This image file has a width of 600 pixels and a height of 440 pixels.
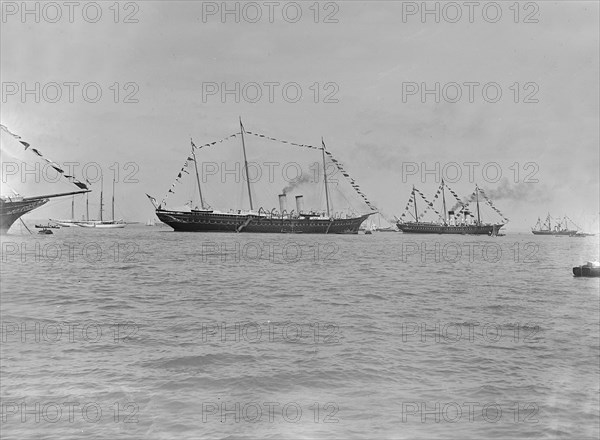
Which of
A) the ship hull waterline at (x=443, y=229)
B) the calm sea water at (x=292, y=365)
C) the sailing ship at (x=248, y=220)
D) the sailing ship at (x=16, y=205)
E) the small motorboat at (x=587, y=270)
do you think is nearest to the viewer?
the calm sea water at (x=292, y=365)

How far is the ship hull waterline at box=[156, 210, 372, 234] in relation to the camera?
358 ft

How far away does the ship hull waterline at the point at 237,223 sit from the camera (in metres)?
109

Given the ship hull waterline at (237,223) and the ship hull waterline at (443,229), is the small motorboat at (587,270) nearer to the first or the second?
the ship hull waterline at (237,223)

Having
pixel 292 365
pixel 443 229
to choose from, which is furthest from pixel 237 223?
pixel 292 365

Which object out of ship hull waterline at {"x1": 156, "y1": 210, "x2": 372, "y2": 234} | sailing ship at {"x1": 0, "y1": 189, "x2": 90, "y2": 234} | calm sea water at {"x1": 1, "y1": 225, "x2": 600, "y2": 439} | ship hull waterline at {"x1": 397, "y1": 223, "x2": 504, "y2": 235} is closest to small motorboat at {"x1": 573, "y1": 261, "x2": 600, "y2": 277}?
calm sea water at {"x1": 1, "y1": 225, "x2": 600, "y2": 439}

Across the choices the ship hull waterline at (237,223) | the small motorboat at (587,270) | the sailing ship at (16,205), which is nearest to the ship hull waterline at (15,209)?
the sailing ship at (16,205)

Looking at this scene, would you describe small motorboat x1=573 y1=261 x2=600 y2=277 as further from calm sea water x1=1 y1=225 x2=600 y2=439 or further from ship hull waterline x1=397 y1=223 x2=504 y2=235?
ship hull waterline x1=397 y1=223 x2=504 y2=235

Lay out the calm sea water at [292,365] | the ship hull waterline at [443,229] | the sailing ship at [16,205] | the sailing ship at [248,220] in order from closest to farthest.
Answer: the calm sea water at [292,365] < the sailing ship at [16,205] < the sailing ship at [248,220] < the ship hull waterline at [443,229]

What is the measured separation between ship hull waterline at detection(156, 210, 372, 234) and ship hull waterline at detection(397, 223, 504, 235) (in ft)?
142

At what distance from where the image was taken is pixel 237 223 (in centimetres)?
11062

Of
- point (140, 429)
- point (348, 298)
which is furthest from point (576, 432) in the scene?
point (348, 298)

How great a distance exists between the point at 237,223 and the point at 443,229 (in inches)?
2736

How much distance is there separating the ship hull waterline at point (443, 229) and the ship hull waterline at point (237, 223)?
142ft

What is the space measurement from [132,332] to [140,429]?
6583 millimetres
